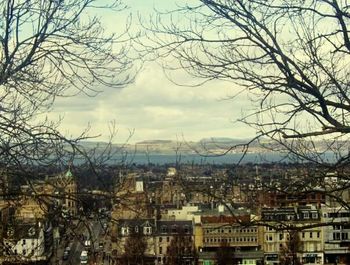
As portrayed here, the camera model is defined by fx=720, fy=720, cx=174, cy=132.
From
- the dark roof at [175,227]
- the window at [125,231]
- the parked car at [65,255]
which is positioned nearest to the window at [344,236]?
the dark roof at [175,227]

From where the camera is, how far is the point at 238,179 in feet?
15.0

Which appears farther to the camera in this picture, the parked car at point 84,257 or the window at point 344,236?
the window at point 344,236

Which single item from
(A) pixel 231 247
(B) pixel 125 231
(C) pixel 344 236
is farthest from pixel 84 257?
(A) pixel 231 247

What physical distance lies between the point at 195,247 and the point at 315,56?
73.2 ft

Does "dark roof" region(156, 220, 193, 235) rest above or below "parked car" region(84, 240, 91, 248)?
below

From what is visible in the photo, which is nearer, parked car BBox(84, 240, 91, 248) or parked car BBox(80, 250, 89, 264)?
parked car BBox(84, 240, 91, 248)

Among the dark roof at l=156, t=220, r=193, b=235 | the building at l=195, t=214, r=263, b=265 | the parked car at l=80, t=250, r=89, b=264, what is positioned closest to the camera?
the parked car at l=80, t=250, r=89, b=264

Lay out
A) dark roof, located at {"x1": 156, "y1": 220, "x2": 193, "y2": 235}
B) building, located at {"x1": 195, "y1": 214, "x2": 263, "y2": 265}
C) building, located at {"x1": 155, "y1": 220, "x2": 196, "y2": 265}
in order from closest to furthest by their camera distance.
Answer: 1. building, located at {"x1": 155, "y1": 220, "x2": 196, "y2": 265}
2. dark roof, located at {"x1": 156, "y1": 220, "x2": 193, "y2": 235}
3. building, located at {"x1": 195, "y1": 214, "x2": 263, "y2": 265}

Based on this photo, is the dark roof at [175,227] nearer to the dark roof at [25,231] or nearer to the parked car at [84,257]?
the parked car at [84,257]

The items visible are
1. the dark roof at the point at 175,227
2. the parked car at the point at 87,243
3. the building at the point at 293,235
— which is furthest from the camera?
the dark roof at the point at 175,227

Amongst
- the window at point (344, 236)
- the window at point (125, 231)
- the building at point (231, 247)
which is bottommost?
the building at point (231, 247)

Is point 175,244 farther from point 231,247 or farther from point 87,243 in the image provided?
point 87,243

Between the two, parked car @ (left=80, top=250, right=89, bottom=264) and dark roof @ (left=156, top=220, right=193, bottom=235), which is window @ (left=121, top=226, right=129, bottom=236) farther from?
dark roof @ (left=156, top=220, right=193, bottom=235)

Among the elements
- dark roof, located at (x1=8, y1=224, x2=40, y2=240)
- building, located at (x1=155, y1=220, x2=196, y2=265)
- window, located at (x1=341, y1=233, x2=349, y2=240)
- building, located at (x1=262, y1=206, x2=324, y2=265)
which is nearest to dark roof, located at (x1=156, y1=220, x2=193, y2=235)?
building, located at (x1=155, y1=220, x2=196, y2=265)
